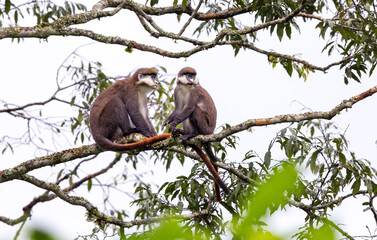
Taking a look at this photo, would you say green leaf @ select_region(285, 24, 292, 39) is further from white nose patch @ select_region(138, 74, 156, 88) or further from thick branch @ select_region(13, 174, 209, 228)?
thick branch @ select_region(13, 174, 209, 228)

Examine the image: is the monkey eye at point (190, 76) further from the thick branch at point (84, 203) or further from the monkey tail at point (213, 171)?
the thick branch at point (84, 203)

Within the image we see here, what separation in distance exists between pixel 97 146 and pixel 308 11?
129 inches

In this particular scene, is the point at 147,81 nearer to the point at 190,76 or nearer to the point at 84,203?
the point at 190,76

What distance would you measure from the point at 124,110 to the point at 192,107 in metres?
0.82

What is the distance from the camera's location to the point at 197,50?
16.2ft

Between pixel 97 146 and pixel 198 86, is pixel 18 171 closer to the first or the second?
pixel 97 146

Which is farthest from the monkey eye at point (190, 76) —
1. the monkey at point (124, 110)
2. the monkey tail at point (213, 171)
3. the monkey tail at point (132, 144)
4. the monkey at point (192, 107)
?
the monkey tail at point (132, 144)

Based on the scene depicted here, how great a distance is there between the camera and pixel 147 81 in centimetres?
633

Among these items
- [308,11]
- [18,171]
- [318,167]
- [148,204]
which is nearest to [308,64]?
[308,11]

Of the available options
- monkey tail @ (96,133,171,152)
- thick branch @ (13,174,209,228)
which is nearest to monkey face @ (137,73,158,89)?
monkey tail @ (96,133,171,152)

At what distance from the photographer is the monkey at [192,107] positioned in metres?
5.90

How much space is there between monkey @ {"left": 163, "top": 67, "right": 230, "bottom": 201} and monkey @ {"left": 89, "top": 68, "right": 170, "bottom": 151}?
320 millimetres

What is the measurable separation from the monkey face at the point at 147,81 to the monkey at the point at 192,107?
0.99ft

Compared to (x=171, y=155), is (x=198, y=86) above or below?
above
